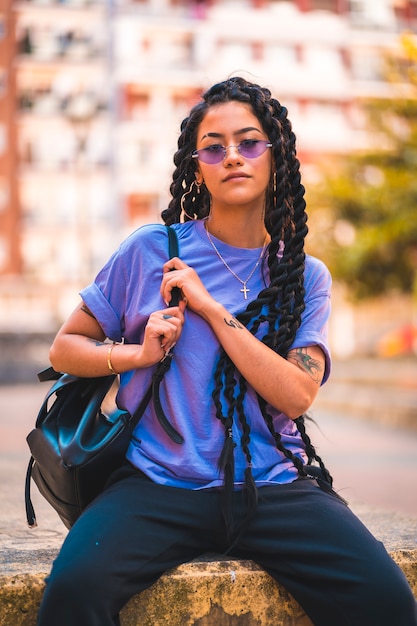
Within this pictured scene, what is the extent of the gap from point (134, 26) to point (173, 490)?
5038 cm

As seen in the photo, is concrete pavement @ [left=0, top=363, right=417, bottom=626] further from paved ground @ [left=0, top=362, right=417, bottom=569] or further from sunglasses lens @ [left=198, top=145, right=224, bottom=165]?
sunglasses lens @ [left=198, top=145, right=224, bottom=165]

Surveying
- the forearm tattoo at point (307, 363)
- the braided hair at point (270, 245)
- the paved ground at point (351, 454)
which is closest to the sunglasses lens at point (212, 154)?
the braided hair at point (270, 245)

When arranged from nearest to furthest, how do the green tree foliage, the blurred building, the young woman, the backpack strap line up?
the young woman < the backpack strap < the green tree foliage < the blurred building

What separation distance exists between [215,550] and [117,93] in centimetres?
4938

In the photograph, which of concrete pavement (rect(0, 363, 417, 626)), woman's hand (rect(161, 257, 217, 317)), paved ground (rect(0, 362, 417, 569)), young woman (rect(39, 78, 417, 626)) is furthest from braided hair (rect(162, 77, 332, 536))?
concrete pavement (rect(0, 363, 417, 626))

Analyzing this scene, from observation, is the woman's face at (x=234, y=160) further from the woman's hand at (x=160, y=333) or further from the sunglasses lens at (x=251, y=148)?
the woman's hand at (x=160, y=333)

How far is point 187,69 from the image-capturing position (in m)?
50.2

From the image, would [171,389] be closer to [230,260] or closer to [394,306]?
[230,260]

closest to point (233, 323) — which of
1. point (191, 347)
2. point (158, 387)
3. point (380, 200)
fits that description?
point (191, 347)

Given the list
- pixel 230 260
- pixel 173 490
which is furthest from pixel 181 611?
pixel 230 260

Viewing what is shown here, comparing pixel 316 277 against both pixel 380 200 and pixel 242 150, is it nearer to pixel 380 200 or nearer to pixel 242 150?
pixel 242 150

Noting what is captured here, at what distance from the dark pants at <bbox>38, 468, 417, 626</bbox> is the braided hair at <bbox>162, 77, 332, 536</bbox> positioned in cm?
9

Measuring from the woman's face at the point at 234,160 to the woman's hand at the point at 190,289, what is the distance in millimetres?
293

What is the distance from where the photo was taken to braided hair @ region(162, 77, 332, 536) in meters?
2.41
